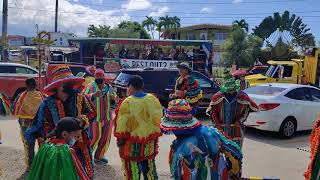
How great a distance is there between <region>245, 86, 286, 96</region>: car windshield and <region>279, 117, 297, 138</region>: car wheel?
0.75 m

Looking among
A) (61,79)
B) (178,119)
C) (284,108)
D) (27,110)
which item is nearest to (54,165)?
(178,119)

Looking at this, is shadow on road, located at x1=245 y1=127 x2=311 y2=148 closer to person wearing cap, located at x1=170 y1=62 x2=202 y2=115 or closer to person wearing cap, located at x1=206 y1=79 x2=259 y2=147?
person wearing cap, located at x1=170 y1=62 x2=202 y2=115

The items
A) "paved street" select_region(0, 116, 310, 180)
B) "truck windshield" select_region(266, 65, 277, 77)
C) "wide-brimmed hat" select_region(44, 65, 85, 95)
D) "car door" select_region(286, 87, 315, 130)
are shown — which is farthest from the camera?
"truck windshield" select_region(266, 65, 277, 77)

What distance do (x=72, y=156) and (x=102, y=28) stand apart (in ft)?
217

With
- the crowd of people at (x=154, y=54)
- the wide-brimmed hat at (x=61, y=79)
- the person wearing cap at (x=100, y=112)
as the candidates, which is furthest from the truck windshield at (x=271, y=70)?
the wide-brimmed hat at (x=61, y=79)

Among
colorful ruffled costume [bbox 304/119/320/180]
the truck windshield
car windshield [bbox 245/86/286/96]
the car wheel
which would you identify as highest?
the truck windshield

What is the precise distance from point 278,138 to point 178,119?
773 cm

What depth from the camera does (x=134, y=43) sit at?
79.2 feet

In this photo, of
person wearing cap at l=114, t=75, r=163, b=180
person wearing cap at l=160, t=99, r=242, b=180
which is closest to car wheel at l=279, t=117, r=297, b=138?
person wearing cap at l=114, t=75, r=163, b=180

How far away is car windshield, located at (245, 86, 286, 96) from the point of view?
10688mm

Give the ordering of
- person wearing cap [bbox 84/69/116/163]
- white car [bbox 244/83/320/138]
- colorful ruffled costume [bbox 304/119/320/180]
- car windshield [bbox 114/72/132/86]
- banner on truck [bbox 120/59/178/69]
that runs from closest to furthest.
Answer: colorful ruffled costume [bbox 304/119/320/180], person wearing cap [bbox 84/69/116/163], white car [bbox 244/83/320/138], car windshield [bbox 114/72/132/86], banner on truck [bbox 120/59/178/69]

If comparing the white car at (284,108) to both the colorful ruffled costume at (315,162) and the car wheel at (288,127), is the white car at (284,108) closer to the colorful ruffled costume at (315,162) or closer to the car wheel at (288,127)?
the car wheel at (288,127)

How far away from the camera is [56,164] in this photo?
10.2 ft

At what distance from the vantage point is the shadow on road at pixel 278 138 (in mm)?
9984
